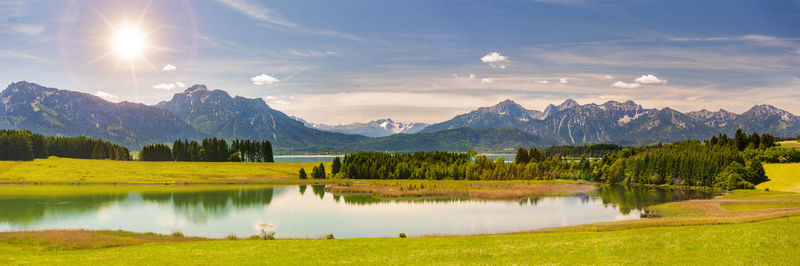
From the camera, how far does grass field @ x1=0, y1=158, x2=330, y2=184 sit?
5531 inches

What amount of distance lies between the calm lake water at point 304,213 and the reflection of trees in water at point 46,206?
13 cm

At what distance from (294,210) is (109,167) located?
111m

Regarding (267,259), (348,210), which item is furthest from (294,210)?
(267,259)

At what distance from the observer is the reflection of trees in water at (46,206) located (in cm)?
7275

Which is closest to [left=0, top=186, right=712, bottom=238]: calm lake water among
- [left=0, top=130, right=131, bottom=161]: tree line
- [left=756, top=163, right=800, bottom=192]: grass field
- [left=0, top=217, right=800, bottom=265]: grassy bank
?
[left=756, top=163, right=800, bottom=192]: grass field

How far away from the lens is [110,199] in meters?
99.9

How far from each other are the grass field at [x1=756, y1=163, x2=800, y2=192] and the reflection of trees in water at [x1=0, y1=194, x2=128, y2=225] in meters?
148

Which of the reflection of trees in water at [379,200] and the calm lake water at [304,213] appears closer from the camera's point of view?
the calm lake water at [304,213]

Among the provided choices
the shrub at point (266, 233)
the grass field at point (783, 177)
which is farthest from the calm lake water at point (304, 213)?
the grass field at point (783, 177)

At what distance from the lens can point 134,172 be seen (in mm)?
157625

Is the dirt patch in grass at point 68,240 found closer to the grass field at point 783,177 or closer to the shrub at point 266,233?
the shrub at point 266,233

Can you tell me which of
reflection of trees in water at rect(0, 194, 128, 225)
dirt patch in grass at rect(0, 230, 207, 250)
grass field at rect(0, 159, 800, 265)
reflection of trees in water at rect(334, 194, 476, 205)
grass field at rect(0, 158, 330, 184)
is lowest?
reflection of trees in water at rect(334, 194, 476, 205)

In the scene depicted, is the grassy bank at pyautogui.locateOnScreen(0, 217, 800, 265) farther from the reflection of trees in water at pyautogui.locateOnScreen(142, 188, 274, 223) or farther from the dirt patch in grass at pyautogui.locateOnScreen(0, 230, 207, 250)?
the reflection of trees in water at pyautogui.locateOnScreen(142, 188, 274, 223)

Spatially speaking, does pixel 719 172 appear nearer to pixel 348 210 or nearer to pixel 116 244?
pixel 348 210
